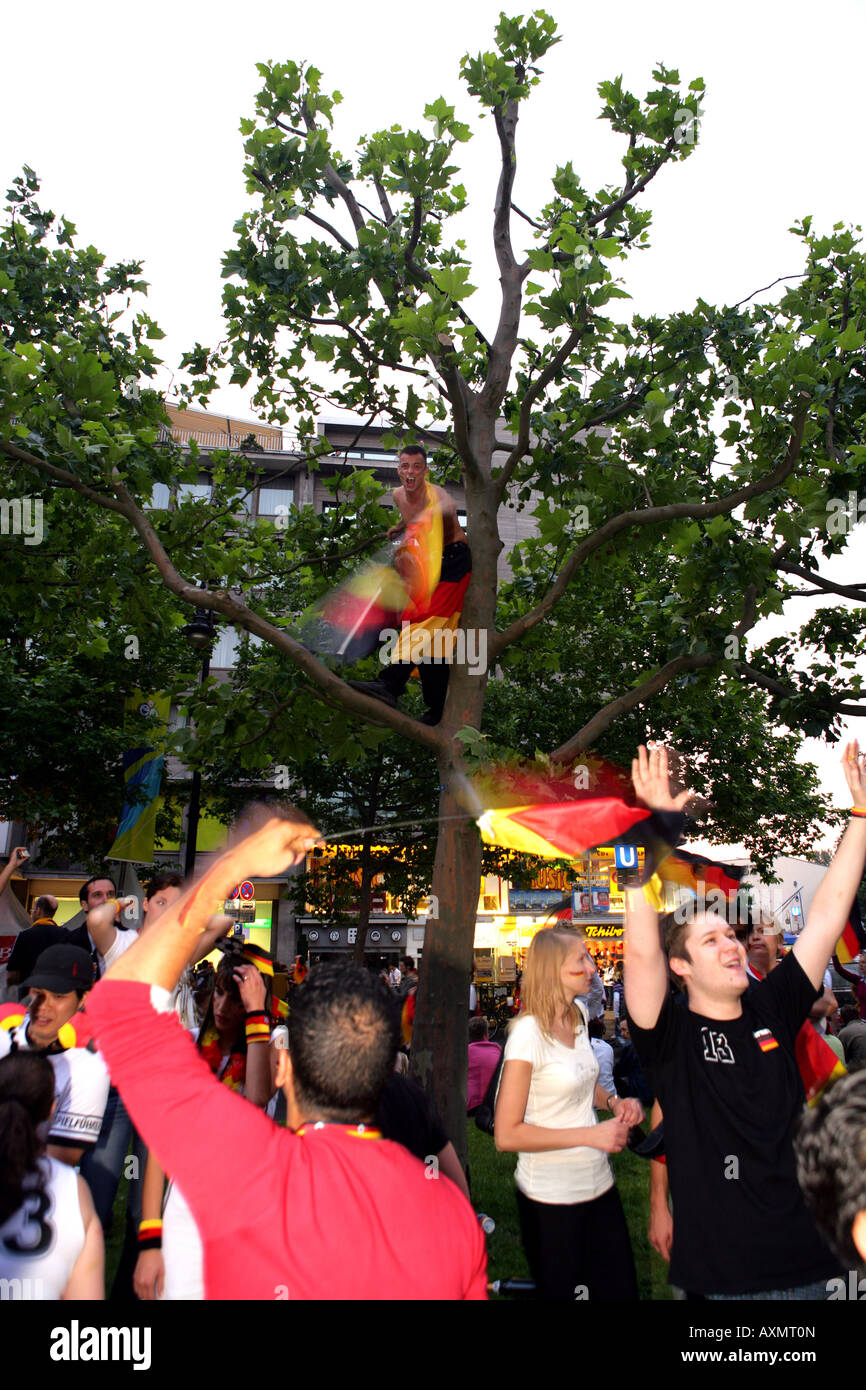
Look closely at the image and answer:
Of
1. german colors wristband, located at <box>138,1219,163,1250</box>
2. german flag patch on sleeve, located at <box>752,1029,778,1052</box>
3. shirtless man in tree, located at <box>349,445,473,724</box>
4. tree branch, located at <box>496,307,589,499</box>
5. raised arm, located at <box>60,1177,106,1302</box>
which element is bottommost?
german colors wristband, located at <box>138,1219,163,1250</box>

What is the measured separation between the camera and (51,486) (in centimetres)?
680

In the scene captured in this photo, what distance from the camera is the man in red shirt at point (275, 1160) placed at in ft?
5.63

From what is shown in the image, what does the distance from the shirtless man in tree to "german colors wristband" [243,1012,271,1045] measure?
2786 millimetres

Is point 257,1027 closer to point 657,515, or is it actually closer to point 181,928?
point 181,928

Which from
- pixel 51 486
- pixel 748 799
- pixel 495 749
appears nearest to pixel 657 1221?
pixel 495 749

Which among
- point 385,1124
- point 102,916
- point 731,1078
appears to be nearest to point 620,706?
point 731,1078

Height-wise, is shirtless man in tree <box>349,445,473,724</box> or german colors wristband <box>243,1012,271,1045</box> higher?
shirtless man in tree <box>349,445,473,724</box>

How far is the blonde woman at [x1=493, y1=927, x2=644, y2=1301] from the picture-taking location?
3.82 meters

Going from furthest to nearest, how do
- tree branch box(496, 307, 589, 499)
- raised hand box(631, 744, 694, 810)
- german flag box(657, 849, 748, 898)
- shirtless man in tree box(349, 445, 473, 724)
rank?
shirtless man in tree box(349, 445, 473, 724), tree branch box(496, 307, 589, 499), german flag box(657, 849, 748, 898), raised hand box(631, 744, 694, 810)

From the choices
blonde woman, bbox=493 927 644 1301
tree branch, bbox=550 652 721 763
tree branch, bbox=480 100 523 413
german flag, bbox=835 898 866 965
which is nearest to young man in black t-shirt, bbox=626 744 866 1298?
blonde woman, bbox=493 927 644 1301

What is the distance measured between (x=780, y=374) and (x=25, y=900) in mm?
34221

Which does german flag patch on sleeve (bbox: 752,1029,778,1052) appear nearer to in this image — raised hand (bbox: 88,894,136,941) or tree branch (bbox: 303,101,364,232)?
raised hand (bbox: 88,894,136,941)

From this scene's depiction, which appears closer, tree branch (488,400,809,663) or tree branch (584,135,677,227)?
tree branch (488,400,809,663)

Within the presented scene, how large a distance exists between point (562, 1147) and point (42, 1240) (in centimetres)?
211
